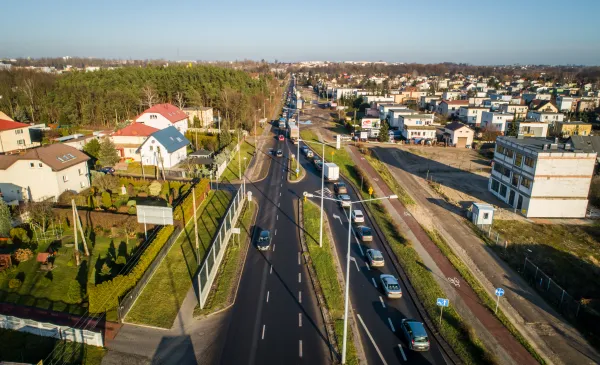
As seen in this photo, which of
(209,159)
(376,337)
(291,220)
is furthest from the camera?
(209,159)

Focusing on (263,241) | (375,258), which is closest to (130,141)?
(263,241)

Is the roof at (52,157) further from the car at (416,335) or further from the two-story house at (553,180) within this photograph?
the two-story house at (553,180)

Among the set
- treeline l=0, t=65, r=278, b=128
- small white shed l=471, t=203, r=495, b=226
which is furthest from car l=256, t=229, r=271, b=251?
treeline l=0, t=65, r=278, b=128

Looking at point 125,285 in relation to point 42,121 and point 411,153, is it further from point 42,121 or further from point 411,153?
point 42,121

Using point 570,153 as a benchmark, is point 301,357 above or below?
below

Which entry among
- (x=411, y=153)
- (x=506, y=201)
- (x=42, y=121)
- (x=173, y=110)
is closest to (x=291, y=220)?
(x=506, y=201)

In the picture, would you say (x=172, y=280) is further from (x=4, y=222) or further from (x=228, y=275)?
(x=4, y=222)

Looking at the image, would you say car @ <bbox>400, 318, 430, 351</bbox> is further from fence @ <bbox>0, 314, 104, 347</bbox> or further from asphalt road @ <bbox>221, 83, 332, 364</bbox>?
fence @ <bbox>0, 314, 104, 347</bbox>

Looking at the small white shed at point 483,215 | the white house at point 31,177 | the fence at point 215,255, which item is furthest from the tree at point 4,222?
the small white shed at point 483,215
